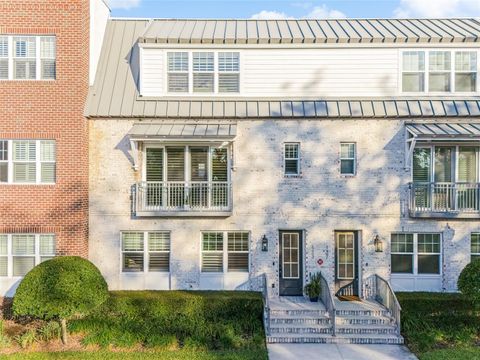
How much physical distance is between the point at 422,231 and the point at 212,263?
709 cm

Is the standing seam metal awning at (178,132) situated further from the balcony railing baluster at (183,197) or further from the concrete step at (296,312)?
the concrete step at (296,312)

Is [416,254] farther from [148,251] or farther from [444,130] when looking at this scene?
[148,251]

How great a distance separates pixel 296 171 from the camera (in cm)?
1410

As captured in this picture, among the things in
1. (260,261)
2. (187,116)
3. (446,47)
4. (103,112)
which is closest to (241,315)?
(260,261)

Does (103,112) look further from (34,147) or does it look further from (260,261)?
(260,261)

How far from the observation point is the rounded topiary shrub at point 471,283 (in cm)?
1155

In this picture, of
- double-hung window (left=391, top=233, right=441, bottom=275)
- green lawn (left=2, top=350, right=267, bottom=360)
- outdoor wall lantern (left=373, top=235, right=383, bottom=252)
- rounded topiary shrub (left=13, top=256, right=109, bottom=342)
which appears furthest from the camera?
double-hung window (left=391, top=233, right=441, bottom=275)

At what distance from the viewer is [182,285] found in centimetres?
1396

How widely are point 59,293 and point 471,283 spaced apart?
11.2m

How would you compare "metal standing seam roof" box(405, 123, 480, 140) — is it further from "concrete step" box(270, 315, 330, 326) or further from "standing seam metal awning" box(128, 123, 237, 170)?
"concrete step" box(270, 315, 330, 326)

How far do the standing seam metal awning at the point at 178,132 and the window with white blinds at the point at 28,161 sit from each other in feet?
8.79

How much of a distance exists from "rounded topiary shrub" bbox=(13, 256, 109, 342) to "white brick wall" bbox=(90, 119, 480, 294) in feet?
7.83

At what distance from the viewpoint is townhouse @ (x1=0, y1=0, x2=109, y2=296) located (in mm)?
13461

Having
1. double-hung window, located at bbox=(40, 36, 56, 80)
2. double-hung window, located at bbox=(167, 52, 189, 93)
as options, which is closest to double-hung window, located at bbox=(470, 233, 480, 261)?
double-hung window, located at bbox=(167, 52, 189, 93)
